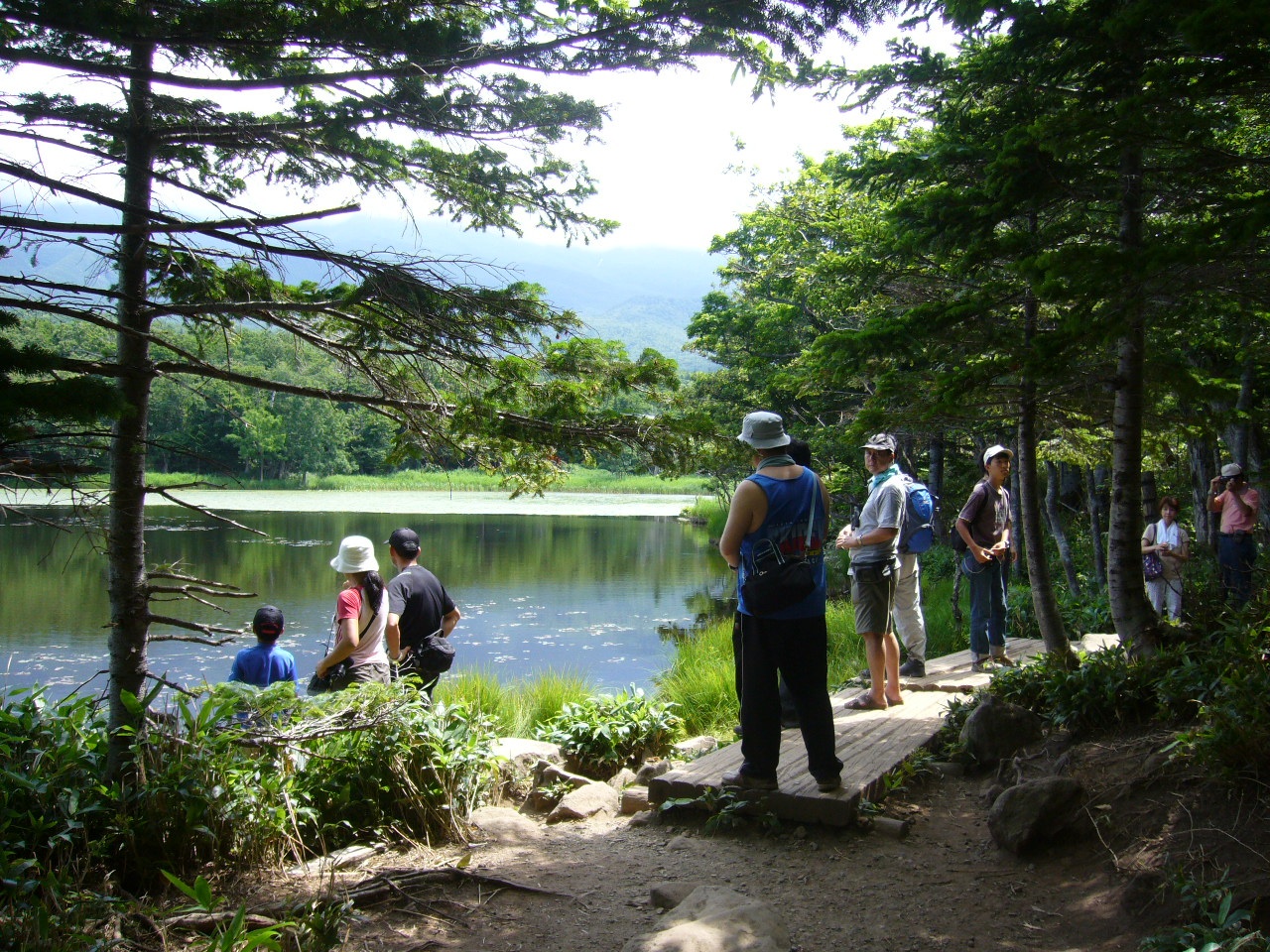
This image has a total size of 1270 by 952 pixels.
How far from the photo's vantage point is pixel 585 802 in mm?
5113

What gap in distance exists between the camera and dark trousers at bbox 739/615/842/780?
4090mm

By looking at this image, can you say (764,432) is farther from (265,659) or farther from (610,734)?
(265,659)

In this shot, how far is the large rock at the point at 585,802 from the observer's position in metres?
4.96

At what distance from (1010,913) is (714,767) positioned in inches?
65.3

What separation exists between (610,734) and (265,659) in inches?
90.9

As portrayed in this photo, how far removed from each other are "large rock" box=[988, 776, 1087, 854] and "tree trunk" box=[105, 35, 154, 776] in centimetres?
365

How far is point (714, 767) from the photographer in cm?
466

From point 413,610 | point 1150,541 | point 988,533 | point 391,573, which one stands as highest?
point 988,533

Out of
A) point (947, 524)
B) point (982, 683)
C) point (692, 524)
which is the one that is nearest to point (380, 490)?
point (692, 524)

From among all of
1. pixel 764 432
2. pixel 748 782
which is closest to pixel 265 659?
pixel 748 782

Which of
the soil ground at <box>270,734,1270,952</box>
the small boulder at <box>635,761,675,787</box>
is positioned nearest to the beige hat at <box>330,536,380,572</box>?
the soil ground at <box>270,734,1270,952</box>

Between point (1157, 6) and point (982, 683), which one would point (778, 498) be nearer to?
point (1157, 6)

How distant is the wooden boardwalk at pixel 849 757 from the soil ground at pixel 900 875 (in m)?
0.12

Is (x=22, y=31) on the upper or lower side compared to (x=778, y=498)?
upper
